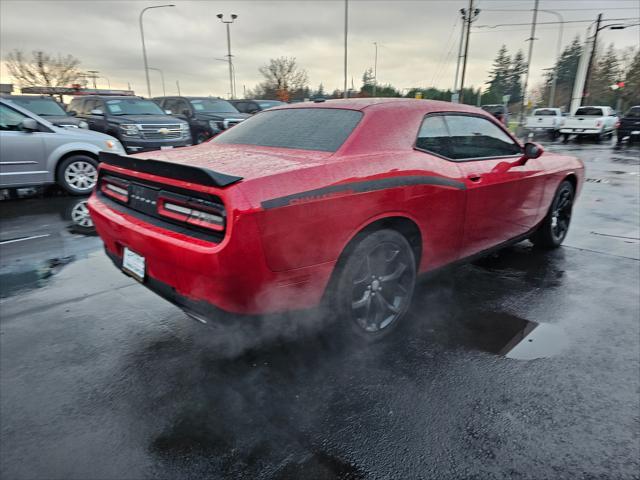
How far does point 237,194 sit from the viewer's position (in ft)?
6.91

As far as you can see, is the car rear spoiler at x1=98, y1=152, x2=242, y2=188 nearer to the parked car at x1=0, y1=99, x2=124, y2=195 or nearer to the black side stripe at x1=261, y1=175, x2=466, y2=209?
the black side stripe at x1=261, y1=175, x2=466, y2=209

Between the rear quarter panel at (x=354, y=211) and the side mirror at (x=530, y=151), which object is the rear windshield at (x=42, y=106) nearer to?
the rear quarter panel at (x=354, y=211)

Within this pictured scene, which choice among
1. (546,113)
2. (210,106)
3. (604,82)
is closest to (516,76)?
(604,82)

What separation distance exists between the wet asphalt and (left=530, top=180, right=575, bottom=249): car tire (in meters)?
0.84

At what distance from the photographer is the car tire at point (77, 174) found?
749 centimetres

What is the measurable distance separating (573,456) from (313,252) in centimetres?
157

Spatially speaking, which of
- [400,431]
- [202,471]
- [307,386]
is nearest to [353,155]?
[307,386]

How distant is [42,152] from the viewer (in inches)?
284

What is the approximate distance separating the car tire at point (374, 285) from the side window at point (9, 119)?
6.98 meters

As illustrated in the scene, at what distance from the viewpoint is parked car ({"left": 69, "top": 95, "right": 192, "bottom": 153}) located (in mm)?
10562

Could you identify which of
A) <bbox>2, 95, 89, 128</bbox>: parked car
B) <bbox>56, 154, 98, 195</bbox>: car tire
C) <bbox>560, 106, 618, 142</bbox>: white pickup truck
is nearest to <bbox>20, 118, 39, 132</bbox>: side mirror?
<bbox>56, 154, 98, 195</bbox>: car tire

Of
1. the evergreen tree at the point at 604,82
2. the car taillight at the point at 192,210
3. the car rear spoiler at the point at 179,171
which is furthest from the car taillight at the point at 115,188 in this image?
the evergreen tree at the point at 604,82

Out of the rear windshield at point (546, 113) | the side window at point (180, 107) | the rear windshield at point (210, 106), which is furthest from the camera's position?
the rear windshield at point (546, 113)

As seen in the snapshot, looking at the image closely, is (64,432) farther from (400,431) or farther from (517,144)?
(517,144)
